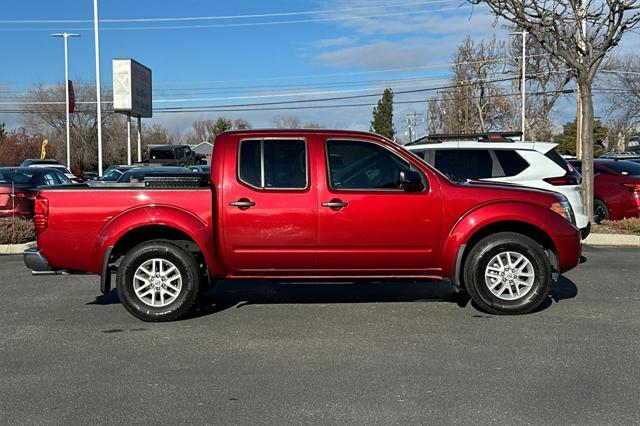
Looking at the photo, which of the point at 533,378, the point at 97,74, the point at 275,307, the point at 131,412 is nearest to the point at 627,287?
the point at 533,378

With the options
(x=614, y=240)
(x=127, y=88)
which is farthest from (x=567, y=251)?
(x=127, y=88)

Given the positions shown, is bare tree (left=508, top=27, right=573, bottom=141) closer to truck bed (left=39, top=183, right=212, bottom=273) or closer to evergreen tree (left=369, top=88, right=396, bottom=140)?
evergreen tree (left=369, top=88, right=396, bottom=140)

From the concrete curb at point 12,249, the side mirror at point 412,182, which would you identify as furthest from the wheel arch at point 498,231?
the concrete curb at point 12,249

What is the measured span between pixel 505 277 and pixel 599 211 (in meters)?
8.72

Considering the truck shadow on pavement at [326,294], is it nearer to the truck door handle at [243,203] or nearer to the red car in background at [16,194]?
the truck door handle at [243,203]

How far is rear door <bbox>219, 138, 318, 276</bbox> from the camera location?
21.3 ft

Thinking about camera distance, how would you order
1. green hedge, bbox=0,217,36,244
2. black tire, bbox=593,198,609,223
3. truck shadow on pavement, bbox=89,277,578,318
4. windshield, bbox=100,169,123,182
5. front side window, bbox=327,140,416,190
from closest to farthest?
front side window, bbox=327,140,416,190 → truck shadow on pavement, bbox=89,277,578,318 → green hedge, bbox=0,217,36,244 → black tire, bbox=593,198,609,223 → windshield, bbox=100,169,123,182

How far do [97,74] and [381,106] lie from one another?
46.9 metres

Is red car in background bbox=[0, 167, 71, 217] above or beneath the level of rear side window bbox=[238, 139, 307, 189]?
beneath

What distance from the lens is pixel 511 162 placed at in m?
10.1

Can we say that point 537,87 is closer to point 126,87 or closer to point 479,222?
point 126,87

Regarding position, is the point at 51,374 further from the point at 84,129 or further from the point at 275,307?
the point at 84,129

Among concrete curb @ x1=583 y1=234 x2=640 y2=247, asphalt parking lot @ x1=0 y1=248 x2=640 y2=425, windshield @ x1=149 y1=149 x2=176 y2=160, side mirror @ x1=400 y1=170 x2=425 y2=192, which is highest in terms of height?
windshield @ x1=149 y1=149 x2=176 y2=160

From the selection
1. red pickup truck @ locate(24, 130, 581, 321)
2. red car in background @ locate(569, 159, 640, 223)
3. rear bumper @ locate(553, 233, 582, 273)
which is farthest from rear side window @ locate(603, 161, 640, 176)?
red pickup truck @ locate(24, 130, 581, 321)
